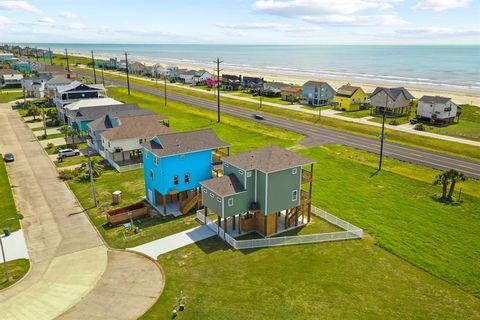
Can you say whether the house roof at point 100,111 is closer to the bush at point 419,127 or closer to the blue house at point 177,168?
the blue house at point 177,168

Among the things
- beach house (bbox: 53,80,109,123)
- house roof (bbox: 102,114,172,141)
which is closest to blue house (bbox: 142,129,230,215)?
house roof (bbox: 102,114,172,141)

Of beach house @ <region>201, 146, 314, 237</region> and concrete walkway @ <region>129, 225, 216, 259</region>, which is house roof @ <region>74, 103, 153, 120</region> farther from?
beach house @ <region>201, 146, 314, 237</region>

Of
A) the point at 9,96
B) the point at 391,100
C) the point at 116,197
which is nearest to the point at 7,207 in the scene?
the point at 116,197

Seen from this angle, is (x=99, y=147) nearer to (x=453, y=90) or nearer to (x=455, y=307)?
(x=455, y=307)

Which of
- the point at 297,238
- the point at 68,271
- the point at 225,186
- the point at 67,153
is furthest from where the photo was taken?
the point at 67,153

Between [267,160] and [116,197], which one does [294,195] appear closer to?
[267,160]
